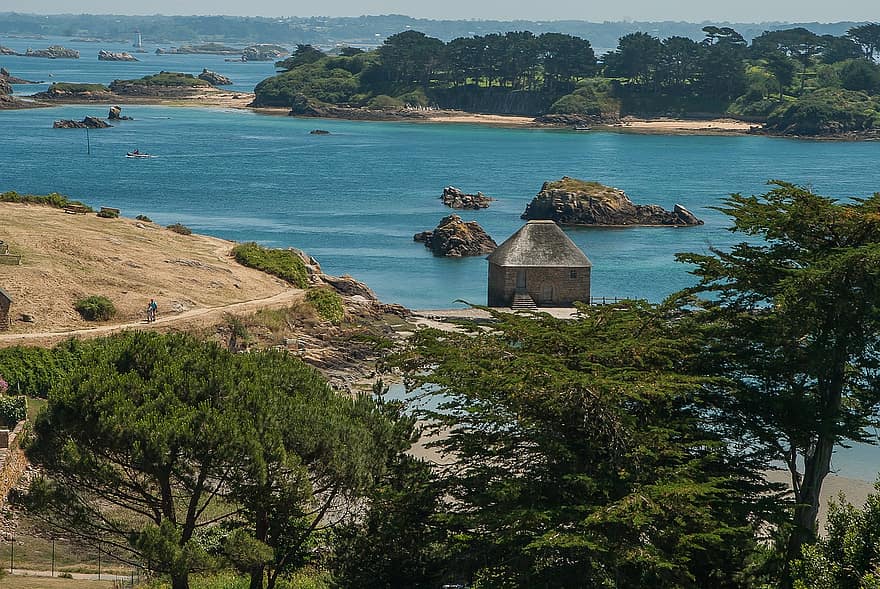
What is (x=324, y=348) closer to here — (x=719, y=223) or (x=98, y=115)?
(x=719, y=223)

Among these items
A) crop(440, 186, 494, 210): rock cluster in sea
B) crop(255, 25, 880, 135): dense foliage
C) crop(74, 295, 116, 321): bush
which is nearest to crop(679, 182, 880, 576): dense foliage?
crop(74, 295, 116, 321): bush

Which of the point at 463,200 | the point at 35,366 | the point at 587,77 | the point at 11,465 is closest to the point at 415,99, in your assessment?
the point at 587,77

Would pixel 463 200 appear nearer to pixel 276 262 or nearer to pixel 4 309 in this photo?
pixel 276 262

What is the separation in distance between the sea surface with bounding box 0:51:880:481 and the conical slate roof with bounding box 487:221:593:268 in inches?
227

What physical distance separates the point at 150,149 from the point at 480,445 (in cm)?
11268

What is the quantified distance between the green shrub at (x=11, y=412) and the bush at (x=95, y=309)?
443 inches

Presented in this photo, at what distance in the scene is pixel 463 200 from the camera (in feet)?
311

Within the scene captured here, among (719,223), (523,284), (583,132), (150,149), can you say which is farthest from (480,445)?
(583,132)

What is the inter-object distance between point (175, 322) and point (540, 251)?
1753 cm

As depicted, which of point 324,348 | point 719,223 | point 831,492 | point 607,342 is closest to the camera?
point 607,342

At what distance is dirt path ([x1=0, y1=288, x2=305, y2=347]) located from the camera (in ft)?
125

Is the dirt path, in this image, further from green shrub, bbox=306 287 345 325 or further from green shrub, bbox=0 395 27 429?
green shrub, bbox=0 395 27 429

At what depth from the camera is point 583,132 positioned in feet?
538

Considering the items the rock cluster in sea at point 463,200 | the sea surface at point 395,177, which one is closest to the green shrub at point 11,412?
the sea surface at point 395,177
